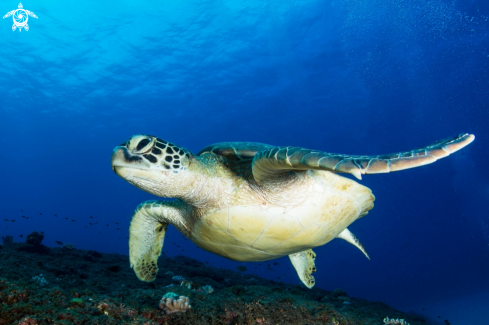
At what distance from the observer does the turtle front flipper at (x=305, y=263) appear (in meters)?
4.76

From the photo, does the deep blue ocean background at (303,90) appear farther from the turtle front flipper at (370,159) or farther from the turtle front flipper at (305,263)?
the turtle front flipper at (370,159)

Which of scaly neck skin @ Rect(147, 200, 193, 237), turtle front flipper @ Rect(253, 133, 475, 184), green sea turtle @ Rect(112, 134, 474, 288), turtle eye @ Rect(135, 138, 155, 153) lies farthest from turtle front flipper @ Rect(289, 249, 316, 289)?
turtle eye @ Rect(135, 138, 155, 153)

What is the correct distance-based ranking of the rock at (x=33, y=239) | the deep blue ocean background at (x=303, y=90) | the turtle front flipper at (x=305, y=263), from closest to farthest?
the turtle front flipper at (x=305, y=263), the rock at (x=33, y=239), the deep blue ocean background at (x=303, y=90)

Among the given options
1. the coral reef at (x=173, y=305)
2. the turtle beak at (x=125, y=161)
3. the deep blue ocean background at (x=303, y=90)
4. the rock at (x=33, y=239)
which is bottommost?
the coral reef at (x=173, y=305)

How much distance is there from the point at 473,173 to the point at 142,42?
144 ft

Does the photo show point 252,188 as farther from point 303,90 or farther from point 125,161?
point 303,90

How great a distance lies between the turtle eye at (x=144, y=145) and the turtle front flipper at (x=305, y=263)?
3567mm

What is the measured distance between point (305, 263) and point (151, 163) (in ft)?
12.9

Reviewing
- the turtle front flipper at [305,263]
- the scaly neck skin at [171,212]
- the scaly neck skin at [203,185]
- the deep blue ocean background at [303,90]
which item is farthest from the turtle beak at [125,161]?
the deep blue ocean background at [303,90]

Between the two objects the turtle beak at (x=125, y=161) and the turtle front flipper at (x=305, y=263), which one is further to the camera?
the turtle front flipper at (x=305, y=263)

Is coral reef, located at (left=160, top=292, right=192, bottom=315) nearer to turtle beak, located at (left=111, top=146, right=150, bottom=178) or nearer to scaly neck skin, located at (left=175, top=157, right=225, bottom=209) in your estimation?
scaly neck skin, located at (left=175, top=157, right=225, bottom=209)

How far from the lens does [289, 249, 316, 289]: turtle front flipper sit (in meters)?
4.76

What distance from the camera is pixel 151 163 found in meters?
2.17

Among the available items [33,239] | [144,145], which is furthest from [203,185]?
[33,239]
